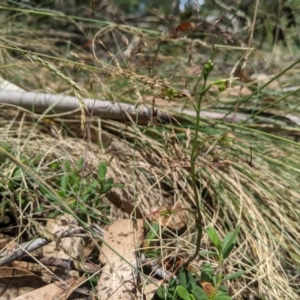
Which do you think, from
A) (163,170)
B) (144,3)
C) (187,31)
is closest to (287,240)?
(163,170)

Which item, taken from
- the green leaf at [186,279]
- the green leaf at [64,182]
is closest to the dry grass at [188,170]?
the green leaf at [64,182]

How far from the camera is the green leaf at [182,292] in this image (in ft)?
4.09

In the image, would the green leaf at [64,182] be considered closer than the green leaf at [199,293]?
No

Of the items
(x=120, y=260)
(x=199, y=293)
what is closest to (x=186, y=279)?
(x=199, y=293)

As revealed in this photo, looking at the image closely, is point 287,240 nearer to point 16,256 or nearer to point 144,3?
point 16,256

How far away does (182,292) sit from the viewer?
125 centimetres

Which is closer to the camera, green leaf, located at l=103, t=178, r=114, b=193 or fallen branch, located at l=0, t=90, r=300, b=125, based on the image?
green leaf, located at l=103, t=178, r=114, b=193

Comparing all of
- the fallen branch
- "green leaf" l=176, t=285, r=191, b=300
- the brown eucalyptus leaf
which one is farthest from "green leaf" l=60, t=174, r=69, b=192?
"green leaf" l=176, t=285, r=191, b=300

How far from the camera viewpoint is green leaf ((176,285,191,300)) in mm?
1248

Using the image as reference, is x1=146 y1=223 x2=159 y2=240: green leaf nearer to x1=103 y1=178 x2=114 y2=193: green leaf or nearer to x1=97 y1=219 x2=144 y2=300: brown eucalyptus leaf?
x1=97 y1=219 x2=144 y2=300: brown eucalyptus leaf

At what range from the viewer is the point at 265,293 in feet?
4.78

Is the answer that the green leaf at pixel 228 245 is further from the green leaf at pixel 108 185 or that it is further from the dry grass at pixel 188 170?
the green leaf at pixel 108 185

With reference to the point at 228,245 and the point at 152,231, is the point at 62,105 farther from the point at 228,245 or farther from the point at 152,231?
the point at 228,245

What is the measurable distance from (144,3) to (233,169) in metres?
1.86
